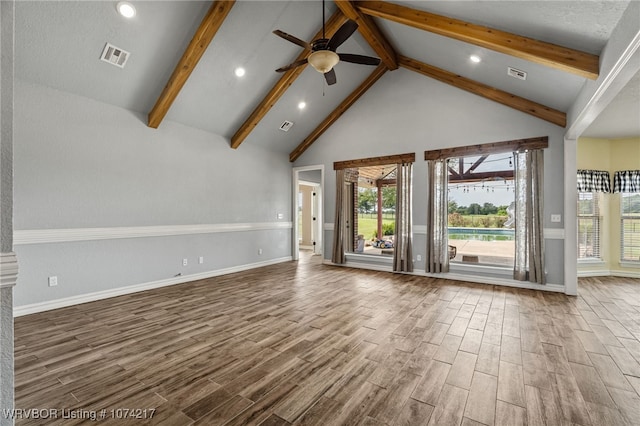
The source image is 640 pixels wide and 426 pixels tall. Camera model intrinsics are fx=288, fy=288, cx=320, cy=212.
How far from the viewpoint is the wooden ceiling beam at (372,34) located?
423cm

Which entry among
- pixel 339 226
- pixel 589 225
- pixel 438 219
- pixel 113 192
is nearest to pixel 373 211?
pixel 339 226

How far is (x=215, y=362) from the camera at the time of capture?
2484 mm

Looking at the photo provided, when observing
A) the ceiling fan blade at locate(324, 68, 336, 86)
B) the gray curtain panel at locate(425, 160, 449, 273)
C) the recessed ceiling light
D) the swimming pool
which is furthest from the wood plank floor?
the recessed ceiling light

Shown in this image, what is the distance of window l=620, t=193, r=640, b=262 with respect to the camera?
5879 mm

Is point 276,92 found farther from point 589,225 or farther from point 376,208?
point 589,225

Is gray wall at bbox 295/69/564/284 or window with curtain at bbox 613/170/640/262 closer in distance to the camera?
gray wall at bbox 295/69/564/284

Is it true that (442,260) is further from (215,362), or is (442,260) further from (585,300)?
(215,362)

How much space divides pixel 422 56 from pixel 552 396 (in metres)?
5.19

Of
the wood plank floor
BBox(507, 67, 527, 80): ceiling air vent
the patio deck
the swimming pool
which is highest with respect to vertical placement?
BBox(507, 67, 527, 80): ceiling air vent

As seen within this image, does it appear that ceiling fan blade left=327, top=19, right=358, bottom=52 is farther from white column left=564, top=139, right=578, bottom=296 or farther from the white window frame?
the white window frame

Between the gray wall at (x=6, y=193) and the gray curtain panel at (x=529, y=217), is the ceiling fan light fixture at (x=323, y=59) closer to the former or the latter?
the gray wall at (x=6, y=193)

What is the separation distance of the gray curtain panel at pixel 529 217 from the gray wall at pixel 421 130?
0.14 m

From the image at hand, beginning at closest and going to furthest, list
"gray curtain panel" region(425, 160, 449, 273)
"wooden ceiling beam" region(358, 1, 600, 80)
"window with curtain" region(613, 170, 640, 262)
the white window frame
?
"wooden ceiling beam" region(358, 1, 600, 80) → "gray curtain panel" region(425, 160, 449, 273) → "window with curtain" region(613, 170, 640, 262) → the white window frame

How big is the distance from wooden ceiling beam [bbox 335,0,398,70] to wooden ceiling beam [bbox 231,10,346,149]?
0.28 meters
